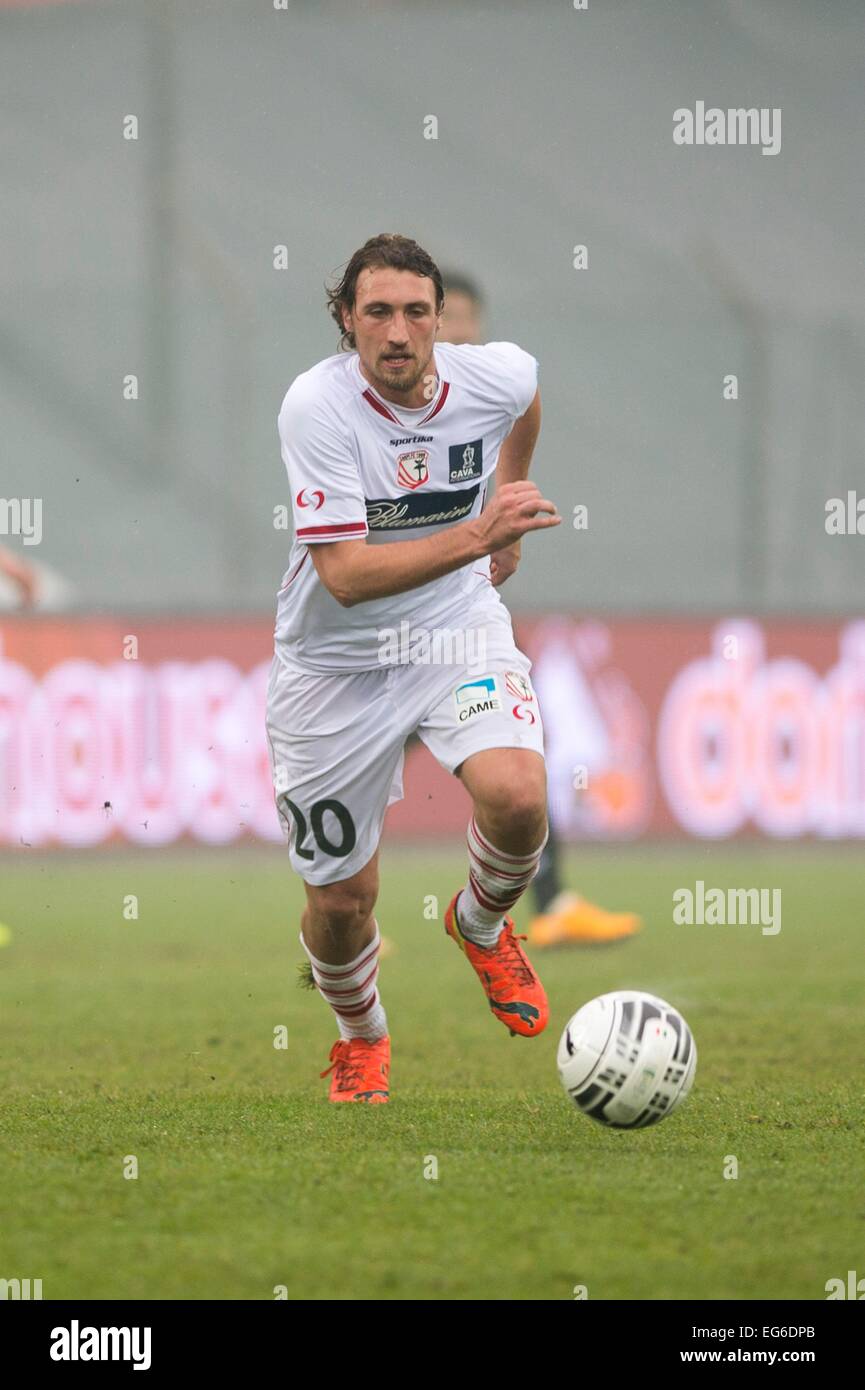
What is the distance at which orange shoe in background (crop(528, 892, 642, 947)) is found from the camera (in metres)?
9.29

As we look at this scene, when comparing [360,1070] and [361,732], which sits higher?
[361,732]

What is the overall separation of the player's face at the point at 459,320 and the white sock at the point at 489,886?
2480mm

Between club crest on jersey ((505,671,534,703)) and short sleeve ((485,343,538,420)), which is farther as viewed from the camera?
short sleeve ((485,343,538,420))

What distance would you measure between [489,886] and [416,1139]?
40.0 inches

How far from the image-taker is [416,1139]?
4.73m

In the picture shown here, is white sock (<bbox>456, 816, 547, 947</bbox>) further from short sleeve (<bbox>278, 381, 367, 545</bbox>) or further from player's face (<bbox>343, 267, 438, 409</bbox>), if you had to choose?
player's face (<bbox>343, 267, 438, 409</bbox>)

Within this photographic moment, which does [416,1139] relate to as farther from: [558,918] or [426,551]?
[558,918]

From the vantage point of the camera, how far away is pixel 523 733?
5461 mm

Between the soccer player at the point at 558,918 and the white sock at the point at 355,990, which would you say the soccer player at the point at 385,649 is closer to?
the white sock at the point at 355,990


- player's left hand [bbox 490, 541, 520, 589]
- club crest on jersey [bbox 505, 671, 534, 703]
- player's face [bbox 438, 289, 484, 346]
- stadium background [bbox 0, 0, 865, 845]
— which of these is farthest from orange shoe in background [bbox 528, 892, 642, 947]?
stadium background [bbox 0, 0, 865, 845]

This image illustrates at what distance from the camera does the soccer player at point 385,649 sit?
17.3ft

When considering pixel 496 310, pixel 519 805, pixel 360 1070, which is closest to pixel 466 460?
pixel 519 805

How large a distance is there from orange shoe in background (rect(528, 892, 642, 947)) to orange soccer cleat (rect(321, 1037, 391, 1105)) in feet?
11.9
